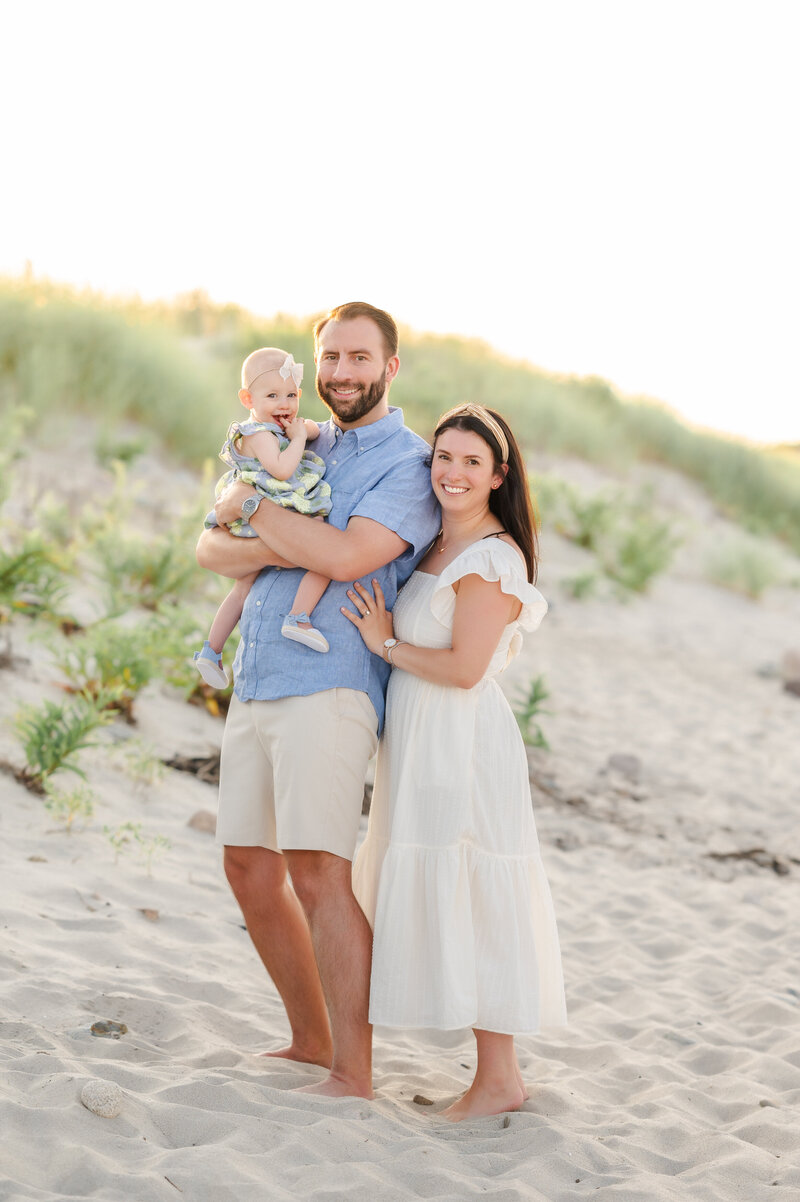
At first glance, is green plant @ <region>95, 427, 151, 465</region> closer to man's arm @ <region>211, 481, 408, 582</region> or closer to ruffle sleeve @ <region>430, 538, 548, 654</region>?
man's arm @ <region>211, 481, 408, 582</region>

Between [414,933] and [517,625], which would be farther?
[517,625]

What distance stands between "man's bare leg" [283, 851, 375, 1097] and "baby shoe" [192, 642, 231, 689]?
0.64 metres

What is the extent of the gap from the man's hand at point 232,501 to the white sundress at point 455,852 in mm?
532

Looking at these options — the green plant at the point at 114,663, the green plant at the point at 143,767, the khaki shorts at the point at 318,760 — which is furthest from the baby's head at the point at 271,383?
the green plant at the point at 114,663

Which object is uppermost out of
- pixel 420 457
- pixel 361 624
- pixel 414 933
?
pixel 420 457

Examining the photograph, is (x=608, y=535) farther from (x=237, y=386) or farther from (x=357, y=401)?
(x=357, y=401)

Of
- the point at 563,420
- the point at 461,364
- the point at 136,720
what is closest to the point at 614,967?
the point at 136,720

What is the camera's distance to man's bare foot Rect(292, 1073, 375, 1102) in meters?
3.05

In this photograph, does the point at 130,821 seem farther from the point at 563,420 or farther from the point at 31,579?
the point at 563,420

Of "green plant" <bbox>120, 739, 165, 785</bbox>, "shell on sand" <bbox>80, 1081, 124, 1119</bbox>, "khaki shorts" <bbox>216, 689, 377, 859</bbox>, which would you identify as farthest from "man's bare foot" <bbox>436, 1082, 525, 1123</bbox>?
"green plant" <bbox>120, 739, 165, 785</bbox>

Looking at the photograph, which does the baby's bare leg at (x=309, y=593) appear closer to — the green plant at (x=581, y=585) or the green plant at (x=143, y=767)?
the green plant at (x=143, y=767)

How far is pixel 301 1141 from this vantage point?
8.95 feet

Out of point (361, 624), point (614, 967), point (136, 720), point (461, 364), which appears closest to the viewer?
point (361, 624)

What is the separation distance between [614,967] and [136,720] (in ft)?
8.65
